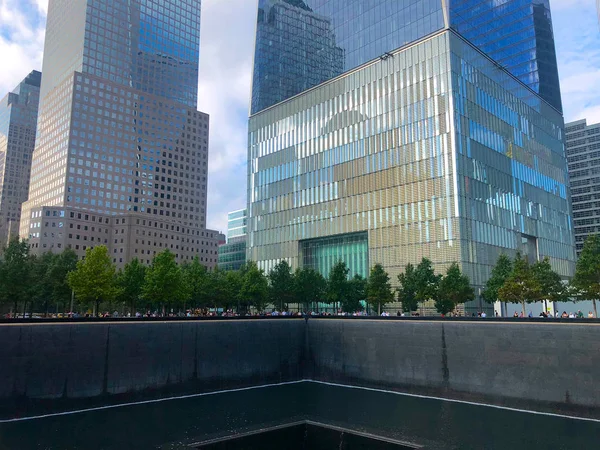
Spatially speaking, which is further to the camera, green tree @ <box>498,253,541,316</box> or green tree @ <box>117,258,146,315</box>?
green tree @ <box>117,258,146,315</box>

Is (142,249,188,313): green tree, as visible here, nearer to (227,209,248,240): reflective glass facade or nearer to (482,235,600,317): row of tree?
(482,235,600,317): row of tree

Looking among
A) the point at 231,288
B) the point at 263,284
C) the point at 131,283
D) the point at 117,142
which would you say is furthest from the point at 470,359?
the point at 117,142

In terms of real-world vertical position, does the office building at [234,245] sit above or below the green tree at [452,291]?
above

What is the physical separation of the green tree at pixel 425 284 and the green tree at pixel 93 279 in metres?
39.1

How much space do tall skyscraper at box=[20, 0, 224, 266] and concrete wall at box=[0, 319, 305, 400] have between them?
122 m

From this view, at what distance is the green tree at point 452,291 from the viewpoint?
209ft

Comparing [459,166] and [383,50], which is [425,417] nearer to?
[459,166]

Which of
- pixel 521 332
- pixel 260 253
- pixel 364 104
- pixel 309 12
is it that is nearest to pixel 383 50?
pixel 364 104

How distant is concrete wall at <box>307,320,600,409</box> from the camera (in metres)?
31.5

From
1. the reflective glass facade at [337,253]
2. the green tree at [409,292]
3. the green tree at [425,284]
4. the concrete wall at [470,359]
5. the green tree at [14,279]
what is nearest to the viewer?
the concrete wall at [470,359]

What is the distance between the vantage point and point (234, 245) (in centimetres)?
16250

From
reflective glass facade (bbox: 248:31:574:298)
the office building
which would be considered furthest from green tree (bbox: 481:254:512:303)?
the office building

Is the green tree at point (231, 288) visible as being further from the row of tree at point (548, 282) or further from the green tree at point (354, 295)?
the row of tree at point (548, 282)

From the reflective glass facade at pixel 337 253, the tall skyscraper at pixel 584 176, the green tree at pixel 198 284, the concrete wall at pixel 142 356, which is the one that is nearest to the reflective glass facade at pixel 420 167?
the reflective glass facade at pixel 337 253
